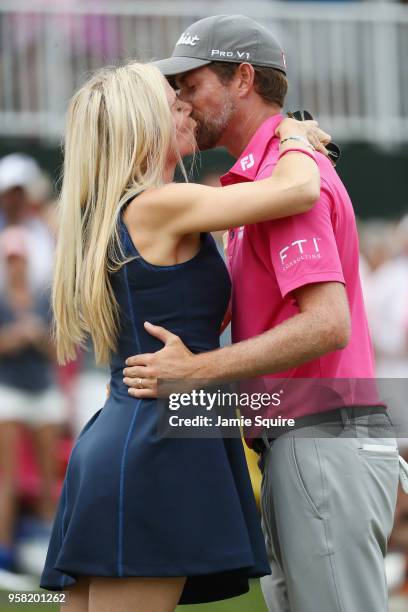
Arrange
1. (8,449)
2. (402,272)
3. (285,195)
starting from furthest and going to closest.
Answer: (402,272)
(8,449)
(285,195)

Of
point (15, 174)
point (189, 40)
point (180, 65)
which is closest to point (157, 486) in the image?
point (180, 65)

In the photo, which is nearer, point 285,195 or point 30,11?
point 285,195

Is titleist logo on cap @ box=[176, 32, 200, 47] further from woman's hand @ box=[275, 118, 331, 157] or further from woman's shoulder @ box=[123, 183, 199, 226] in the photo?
woman's shoulder @ box=[123, 183, 199, 226]

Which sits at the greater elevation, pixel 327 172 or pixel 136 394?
pixel 327 172

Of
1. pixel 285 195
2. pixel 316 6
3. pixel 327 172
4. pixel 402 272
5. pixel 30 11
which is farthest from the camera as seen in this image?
pixel 316 6

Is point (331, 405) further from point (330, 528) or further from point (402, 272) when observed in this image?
point (402, 272)

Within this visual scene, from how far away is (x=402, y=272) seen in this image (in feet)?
26.4

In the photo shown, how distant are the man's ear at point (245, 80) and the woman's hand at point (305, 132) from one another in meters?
0.21

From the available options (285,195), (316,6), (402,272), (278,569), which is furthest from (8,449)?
(316,6)

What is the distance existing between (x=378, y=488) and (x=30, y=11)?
754 centimetres

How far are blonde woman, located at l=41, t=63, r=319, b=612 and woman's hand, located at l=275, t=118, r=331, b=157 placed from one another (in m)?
0.09

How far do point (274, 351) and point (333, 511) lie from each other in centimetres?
46

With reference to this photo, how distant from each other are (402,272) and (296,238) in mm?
5022

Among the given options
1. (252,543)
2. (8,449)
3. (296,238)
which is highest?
(296,238)
